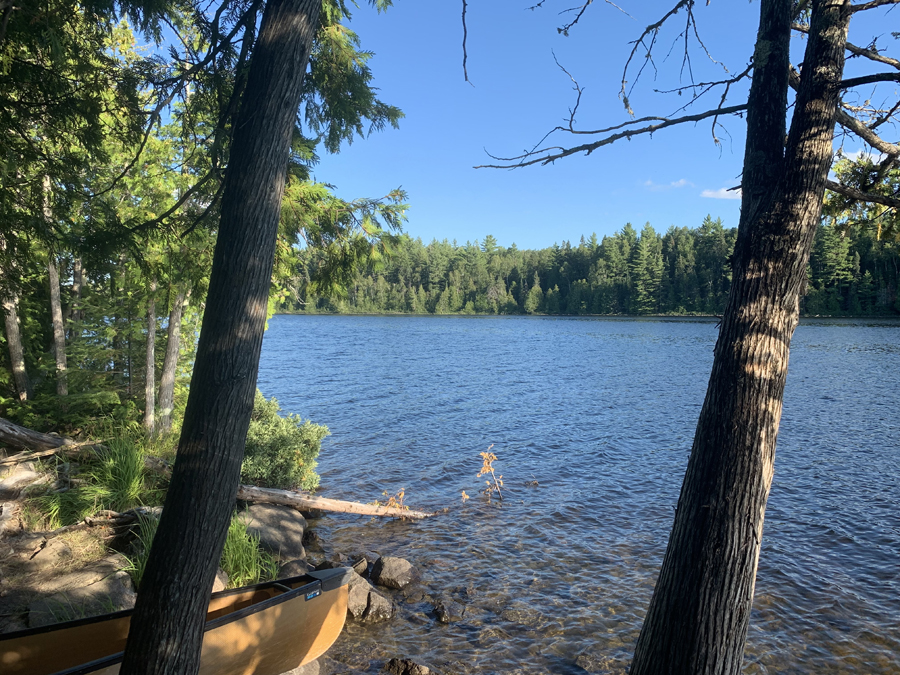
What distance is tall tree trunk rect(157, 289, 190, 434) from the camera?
1012cm

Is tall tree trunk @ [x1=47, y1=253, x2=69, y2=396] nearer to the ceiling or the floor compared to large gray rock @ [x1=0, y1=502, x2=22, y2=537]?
nearer to the ceiling

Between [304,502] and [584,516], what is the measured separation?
4.99 meters

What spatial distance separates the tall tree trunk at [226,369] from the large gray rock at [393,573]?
4310mm

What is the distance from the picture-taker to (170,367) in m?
10.4

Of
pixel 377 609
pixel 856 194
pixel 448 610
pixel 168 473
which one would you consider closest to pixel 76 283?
pixel 168 473

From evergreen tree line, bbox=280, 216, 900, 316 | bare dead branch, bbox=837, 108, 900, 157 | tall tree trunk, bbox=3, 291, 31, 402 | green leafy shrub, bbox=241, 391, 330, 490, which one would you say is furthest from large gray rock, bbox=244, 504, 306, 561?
evergreen tree line, bbox=280, 216, 900, 316

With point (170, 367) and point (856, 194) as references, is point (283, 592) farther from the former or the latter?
point (170, 367)

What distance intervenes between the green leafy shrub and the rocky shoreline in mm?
1288

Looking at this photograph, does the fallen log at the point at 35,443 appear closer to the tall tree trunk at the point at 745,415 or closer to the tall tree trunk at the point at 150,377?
the tall tree trunk at the point at 150,377

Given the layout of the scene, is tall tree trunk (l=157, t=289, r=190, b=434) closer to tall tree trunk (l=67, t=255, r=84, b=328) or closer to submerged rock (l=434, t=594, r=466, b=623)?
tall tree trunk (l=67, t=255, r=84, b=328)

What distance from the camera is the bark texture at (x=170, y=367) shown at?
398 inches

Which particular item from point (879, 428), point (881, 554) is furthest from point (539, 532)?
point (879, 428)

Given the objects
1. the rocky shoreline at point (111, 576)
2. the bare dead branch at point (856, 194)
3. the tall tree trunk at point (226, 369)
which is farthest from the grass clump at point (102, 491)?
the bare dead branch at point (856, 194)

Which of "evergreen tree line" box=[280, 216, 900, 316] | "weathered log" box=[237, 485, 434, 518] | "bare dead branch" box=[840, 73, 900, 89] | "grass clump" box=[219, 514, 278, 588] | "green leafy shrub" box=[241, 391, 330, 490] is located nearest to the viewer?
"bare dead branch" box=[840, 73, 900, 89]
